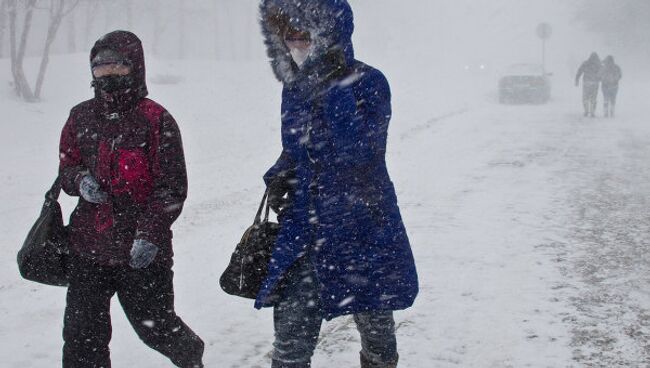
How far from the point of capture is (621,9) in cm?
4812

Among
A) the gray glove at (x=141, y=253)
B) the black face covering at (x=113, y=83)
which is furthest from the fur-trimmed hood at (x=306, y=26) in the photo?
the gray glove at (x=141, y=253)

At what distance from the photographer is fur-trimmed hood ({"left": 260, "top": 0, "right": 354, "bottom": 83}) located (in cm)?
239

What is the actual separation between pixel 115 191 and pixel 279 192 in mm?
789

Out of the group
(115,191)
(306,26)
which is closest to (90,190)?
(115,191)

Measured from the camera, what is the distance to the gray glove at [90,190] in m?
2.77

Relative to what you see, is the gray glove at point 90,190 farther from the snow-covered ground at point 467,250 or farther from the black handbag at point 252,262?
the snow-covered ground at point 467,250

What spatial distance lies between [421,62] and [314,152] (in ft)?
176

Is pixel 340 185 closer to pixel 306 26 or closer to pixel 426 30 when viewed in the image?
pixel 306 26

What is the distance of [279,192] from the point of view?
2547 mm

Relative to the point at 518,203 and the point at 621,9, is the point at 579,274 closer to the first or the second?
the point at 518,203

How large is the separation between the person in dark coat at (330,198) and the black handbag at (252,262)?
90 mm

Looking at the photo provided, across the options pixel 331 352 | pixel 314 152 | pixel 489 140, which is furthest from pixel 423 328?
pixel 489 140

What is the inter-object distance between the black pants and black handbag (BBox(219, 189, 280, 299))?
0.50 m

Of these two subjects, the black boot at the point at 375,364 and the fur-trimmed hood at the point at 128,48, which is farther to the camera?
the fur-trimmed hood at the point at 128,48
